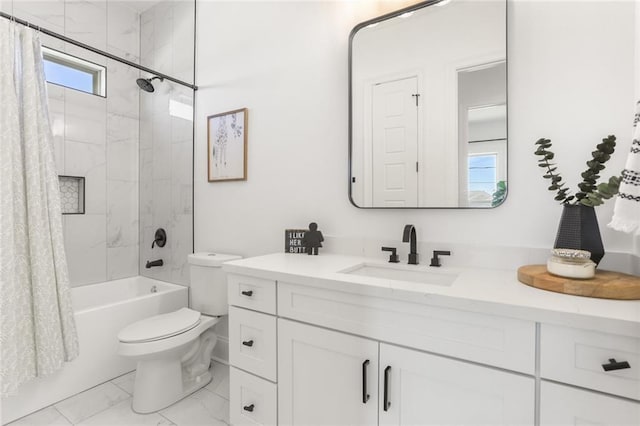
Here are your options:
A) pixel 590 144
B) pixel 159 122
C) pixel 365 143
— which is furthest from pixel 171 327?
pixel 590 144

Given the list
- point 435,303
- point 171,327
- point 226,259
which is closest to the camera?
point 435,303

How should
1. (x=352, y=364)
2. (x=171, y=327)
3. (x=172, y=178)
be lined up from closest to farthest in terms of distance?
(x=352, y=364) < (x=171, y=327) < (x=172, y=178)

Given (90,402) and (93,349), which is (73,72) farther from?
(90,402)

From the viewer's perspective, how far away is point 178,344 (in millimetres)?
1711

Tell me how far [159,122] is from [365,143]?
76.6 inches

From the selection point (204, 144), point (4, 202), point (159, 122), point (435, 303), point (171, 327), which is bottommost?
point (171, 327)

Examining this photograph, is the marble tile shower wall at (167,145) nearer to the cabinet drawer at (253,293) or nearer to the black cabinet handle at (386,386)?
the cabinet drawer at (253,293)

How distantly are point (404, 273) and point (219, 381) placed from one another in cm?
145

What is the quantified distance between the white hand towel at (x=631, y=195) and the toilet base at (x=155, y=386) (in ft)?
6.86

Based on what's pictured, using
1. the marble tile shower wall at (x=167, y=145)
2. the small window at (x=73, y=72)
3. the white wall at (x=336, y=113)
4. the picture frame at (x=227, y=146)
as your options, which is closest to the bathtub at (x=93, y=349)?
the marble tile shower wall at (x=167, y=145)

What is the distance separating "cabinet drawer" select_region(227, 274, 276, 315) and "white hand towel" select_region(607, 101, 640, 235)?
3.76 feet

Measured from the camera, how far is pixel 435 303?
3.10 ft

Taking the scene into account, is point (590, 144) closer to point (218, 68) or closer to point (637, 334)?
point (637, 334)

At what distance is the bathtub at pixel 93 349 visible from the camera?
1.68 m
